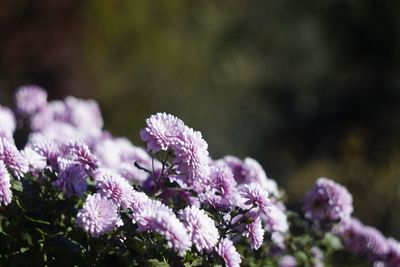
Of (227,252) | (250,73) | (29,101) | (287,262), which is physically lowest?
(227,252)

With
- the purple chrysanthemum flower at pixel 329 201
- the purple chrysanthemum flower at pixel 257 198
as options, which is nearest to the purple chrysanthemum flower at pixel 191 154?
the purple chrysanthemum flower at pixel 257 198

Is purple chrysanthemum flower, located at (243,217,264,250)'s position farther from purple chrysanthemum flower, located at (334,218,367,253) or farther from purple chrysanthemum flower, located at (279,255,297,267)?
purple chrysanthemum flower, located at (279,255,297,267)

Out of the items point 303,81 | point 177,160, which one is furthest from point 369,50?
point 177,160

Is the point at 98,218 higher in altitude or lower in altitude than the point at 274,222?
lower

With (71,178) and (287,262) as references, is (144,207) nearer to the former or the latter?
(71,178)

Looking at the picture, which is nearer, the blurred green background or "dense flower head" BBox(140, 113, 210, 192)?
"dense flower head" BBox(140, 113, 210, 192)

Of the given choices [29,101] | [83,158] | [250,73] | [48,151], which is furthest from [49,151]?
[250,73]

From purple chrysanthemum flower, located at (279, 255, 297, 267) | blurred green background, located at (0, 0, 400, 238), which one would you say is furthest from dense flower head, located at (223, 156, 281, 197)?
blurred green background, located at (0, 0, 400, 238)
